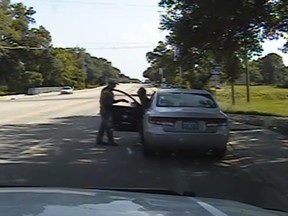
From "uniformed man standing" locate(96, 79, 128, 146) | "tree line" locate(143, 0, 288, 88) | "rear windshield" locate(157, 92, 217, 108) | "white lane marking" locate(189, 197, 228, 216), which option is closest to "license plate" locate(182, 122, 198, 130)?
"rear windshield" locate(157, 92, 217, 108)

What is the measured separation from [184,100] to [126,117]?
254 centimetres

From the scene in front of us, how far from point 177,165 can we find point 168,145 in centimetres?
63

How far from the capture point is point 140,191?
15.3 ft

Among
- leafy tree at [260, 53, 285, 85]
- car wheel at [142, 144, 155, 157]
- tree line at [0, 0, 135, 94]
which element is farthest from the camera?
leafy tree at [260, 53, 285, 85]

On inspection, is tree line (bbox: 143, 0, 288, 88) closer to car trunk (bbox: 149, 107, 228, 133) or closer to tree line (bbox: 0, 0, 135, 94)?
car trunk (bbox: 149, 107, 228, 133)

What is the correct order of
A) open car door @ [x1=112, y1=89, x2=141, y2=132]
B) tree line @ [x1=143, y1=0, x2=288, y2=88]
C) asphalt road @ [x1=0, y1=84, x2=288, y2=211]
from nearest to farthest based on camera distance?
1. asphalt road @ [x1=0, y1=84, x2=288, y2=211]
2. open car door @ [x1=112, y1=89, x2=141, y2=132]
3. tree line @ [x1=143, y1=0, x2=288, y2=88]

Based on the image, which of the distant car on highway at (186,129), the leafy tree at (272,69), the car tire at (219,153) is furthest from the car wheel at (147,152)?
the leafy tree at (272,69)

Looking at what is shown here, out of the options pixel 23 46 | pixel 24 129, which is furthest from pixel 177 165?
pixel 23 46

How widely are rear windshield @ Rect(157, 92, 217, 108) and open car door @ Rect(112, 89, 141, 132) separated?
5.53 feet

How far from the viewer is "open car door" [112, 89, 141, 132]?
16.0 metres

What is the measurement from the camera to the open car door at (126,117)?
1598 centimetres

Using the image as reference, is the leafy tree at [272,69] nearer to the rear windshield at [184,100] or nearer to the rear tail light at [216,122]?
the rear windshield at [184,100]

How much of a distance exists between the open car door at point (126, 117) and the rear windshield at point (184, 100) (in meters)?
1.68

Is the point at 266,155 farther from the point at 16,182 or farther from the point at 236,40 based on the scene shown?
the point at 236,40
